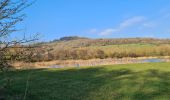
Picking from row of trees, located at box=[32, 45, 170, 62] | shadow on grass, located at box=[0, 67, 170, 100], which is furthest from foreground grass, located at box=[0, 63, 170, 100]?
row of trees, located at box=[32, 45, 170, 62]

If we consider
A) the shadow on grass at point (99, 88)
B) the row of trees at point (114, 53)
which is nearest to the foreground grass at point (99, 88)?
the shadow on grass at point (99, 88)

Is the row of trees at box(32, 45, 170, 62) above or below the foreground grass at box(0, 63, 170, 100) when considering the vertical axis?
above

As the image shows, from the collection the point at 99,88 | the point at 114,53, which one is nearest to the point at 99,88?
the point at 99,88

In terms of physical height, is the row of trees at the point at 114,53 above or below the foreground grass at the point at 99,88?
above

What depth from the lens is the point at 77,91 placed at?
60.1 feet

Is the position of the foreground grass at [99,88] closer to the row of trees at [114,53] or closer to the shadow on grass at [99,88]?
the shadow on grass at [99,88]

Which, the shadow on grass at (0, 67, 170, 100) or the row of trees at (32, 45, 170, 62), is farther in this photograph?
the row of trees at (32, 45, 170, 62)

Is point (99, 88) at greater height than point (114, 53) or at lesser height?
lesser

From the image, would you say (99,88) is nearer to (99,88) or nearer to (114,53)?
(99,88)

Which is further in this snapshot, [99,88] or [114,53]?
[114,53]

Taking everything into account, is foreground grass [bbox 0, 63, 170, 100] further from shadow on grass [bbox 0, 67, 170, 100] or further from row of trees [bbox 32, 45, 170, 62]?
row of trees [bbox 32, 45, 170, 62]

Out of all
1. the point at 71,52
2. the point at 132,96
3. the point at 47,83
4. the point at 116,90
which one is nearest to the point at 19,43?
the point at 132,96

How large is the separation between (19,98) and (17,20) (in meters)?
5.97

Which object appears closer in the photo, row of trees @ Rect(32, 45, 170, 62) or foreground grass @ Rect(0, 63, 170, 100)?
foreground grass @ Rect(0, 63, 170, 100)
